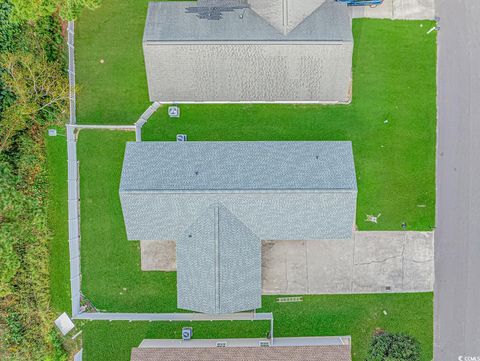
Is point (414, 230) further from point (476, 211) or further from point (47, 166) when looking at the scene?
point (47, 166)

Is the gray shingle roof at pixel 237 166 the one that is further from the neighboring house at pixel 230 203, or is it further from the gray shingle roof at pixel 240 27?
the gray shingle roof at pixel 240 27

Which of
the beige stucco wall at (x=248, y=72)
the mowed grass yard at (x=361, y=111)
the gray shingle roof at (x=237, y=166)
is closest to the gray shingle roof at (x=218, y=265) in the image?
the gray shingle roof at (x=237, y=166)

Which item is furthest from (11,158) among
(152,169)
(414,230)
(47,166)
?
(414,230)

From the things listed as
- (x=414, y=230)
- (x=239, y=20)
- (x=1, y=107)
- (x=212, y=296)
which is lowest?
(x=212, y=296)

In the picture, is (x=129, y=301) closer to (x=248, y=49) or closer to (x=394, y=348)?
(x=394, y=348)

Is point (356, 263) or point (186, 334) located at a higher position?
point (356, 263)

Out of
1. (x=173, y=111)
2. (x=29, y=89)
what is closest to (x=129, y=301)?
(x=173, y=111)

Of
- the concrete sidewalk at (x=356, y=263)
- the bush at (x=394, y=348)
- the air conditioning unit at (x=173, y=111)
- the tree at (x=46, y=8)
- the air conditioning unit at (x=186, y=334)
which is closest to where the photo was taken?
the tree at (x=46, y=8)
